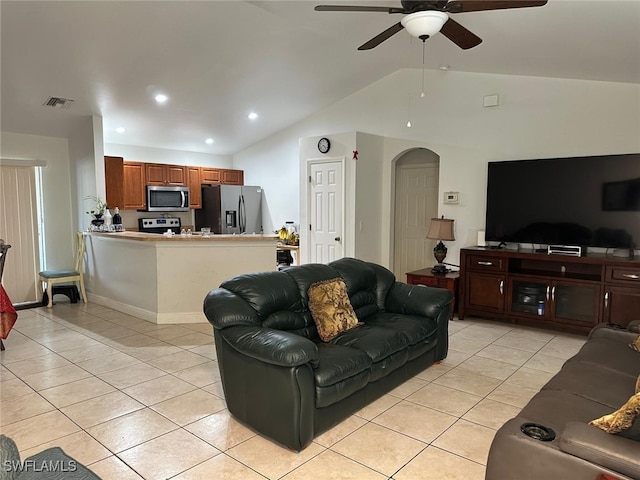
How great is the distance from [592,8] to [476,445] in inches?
118

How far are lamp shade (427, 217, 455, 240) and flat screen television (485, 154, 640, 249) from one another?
1.45 ft

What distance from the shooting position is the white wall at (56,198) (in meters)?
6.31

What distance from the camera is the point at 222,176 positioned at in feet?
26.9

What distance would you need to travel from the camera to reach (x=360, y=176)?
20.1 feet

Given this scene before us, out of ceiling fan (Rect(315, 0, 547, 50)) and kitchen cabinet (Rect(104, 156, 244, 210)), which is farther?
kitchen cabinet (Rect(104, 156, 244, 210))

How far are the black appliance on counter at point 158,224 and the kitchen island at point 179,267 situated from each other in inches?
68.8

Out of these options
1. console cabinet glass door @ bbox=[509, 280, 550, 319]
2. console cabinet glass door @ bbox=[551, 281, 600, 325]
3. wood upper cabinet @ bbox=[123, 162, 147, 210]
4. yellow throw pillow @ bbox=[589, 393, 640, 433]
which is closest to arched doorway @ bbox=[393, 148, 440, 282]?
console cabinet glass door @ bbox=[509, 280, 550, 319]

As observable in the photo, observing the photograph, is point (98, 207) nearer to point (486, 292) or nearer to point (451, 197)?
point (451, 197)

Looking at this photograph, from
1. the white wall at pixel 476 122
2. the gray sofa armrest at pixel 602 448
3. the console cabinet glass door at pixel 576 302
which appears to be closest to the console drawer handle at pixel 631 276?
the console cabinet glass door at pixel 576 302

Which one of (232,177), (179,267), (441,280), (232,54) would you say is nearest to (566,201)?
(441,280)

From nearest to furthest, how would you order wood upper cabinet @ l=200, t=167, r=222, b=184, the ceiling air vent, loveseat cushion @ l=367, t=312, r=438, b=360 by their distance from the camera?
loveseat cushion @ l=367, t=312, r=438, b=360, the ceiling air vent, wood upper cabinet @ l=200, t=167, r=222, b=184

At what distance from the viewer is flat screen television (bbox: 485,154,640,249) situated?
4410 mm

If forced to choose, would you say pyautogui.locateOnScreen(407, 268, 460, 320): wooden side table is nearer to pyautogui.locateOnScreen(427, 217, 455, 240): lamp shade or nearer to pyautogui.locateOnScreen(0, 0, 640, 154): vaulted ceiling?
pyautogui.locateOnScreen(427, 217, 455, 240): lamp shade

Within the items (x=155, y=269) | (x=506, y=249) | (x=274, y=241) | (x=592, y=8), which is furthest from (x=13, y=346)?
(x=592, y=8)
